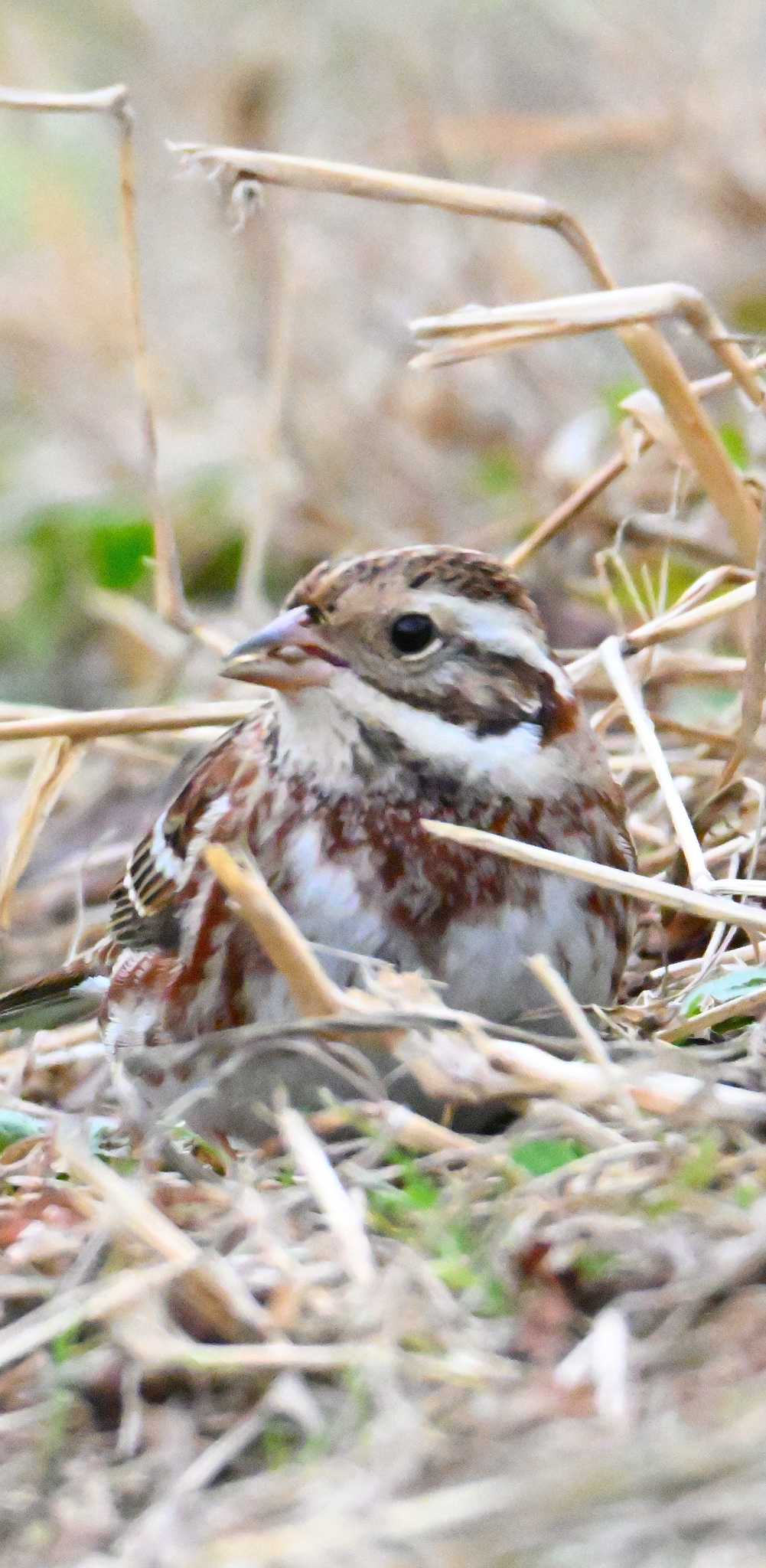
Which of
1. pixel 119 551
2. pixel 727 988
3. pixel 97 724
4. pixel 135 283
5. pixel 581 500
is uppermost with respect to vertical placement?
pixel 135 283

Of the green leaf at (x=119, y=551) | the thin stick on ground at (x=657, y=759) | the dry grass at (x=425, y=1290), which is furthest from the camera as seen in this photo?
the green leaf at (x=119, y=551)

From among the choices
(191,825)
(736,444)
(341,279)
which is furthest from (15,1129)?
(341,279)

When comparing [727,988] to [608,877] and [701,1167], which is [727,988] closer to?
[608,877]

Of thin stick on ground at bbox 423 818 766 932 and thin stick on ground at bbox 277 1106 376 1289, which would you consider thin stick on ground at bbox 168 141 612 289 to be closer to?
thin stick on ground at bbox 423 818 766 932

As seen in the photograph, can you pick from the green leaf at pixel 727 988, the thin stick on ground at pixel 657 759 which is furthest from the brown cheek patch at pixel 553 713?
the green leaf at pixel 727 988

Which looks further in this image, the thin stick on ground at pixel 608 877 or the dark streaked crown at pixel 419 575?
the dark streaked crown at pixel 419 575

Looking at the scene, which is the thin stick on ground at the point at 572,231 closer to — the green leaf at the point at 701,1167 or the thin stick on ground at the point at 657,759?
the thin stick on ground at the point at 657,759
